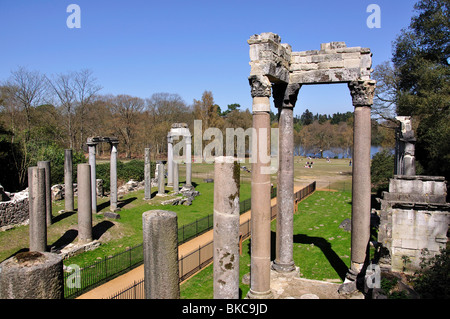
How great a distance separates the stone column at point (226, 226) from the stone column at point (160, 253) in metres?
1.01

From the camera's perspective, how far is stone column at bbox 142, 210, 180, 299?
6.12 metres

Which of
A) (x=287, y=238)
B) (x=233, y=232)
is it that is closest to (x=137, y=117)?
(x=287, y=238)

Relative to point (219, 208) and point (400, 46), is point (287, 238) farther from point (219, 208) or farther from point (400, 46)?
point (400, 46)

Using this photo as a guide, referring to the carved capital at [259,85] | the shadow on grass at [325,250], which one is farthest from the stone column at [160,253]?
the shadow on grass at [325,250]

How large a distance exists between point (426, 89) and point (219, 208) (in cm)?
2636

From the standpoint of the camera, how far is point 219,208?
6902 millimetres

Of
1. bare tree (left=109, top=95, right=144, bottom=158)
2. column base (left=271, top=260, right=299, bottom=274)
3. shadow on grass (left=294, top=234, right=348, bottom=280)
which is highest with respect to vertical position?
bare tree (left=109, top=95, right=144, bottom=158)

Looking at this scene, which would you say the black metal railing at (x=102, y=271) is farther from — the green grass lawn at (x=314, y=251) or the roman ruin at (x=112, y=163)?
the roman ruin at (x=112, y=163)

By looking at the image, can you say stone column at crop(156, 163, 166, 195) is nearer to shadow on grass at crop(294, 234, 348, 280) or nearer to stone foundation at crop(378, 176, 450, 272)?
shadow on grass at crop(294, 234, 348, 280)

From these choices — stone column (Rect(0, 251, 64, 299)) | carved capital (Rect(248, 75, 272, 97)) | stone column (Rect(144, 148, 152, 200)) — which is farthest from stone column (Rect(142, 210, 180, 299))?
stone column (Rect(144, 148, 152, 200))

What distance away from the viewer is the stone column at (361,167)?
10.4 m

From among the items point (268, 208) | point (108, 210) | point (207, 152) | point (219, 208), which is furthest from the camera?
point (207, 152)

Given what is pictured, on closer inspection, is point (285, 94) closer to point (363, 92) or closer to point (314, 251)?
point (363, 92)

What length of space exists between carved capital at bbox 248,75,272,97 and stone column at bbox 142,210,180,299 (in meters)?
4.45
